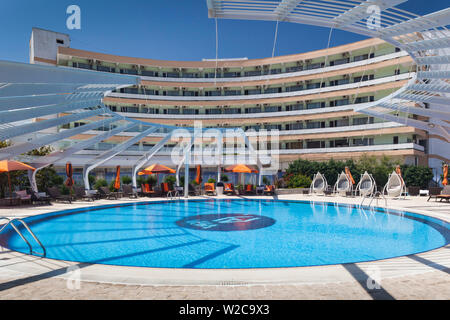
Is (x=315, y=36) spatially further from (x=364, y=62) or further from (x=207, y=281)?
(x=207, y=281)

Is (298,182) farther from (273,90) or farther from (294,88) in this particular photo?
(273,90)

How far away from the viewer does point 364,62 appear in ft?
137

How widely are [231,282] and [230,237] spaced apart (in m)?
5.30

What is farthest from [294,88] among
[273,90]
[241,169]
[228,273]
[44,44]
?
[228,273]

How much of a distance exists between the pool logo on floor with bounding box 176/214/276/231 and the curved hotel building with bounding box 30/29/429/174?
2772 centimetres

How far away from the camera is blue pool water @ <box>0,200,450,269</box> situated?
7766 mm

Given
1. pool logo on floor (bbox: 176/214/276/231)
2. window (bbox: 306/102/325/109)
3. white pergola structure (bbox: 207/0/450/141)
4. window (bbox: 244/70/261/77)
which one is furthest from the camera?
window (bbox: 244/70/261/77)

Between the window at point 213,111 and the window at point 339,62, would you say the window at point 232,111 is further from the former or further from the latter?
the window at point 339,62

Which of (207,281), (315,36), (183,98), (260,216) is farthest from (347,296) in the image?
(315,36)

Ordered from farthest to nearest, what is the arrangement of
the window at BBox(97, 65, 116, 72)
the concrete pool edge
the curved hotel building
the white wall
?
the window at BBox(97, 65, 116, 72)
the white wall
the curved hotel building
the concrete pool edge

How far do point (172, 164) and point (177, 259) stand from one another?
25110 mm

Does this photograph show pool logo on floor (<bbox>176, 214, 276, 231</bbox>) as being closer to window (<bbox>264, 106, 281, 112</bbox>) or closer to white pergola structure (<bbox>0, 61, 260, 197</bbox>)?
white pergola structure (<bbox>0, 61, 260, 197</bbox>)

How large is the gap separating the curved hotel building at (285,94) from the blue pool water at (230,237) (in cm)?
2672

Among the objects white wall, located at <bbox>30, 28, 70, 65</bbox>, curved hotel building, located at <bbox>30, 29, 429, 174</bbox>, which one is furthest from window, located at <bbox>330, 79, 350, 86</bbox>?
white wall, located at <bbox>30, 28, 70, 65</bbox>
